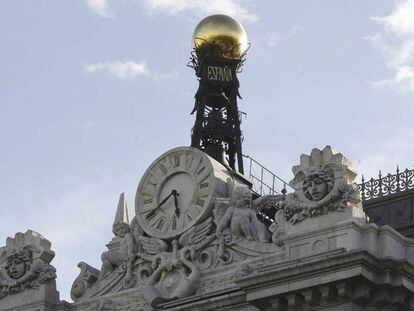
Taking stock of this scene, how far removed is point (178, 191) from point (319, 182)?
21.4 ft

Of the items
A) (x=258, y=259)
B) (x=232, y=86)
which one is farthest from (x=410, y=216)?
(x=232, y=86)

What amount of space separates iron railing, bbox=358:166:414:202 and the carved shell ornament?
19.8 feet

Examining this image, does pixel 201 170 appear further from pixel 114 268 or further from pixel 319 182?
pixel 319 182

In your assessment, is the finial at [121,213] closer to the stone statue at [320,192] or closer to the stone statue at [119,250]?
the stone statue at [119,250]

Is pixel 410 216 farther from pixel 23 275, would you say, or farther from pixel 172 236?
pixel 23 275

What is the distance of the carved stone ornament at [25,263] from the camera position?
210 feet

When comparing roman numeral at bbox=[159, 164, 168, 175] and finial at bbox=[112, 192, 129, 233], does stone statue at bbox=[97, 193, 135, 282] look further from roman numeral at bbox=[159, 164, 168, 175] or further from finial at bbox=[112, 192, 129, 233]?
roman numeral at bbox=[159, 164, 168, 175]

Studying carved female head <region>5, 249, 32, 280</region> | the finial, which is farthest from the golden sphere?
carved female head <region>5, 249, 32, 280</region>

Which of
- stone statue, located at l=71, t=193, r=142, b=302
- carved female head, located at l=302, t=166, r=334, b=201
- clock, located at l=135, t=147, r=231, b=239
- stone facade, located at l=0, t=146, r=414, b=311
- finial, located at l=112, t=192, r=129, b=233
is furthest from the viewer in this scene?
finial, located at l=112, t=192, r=129, b=233

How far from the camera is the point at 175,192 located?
2435 inches

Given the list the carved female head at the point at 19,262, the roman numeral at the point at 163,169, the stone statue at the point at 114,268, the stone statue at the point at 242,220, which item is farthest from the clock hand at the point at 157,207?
the carved female head at the point at 19,262

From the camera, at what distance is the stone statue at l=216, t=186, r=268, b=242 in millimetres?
59406

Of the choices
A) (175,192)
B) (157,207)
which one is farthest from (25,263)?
(175,192)

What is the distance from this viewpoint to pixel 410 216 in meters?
62.8
